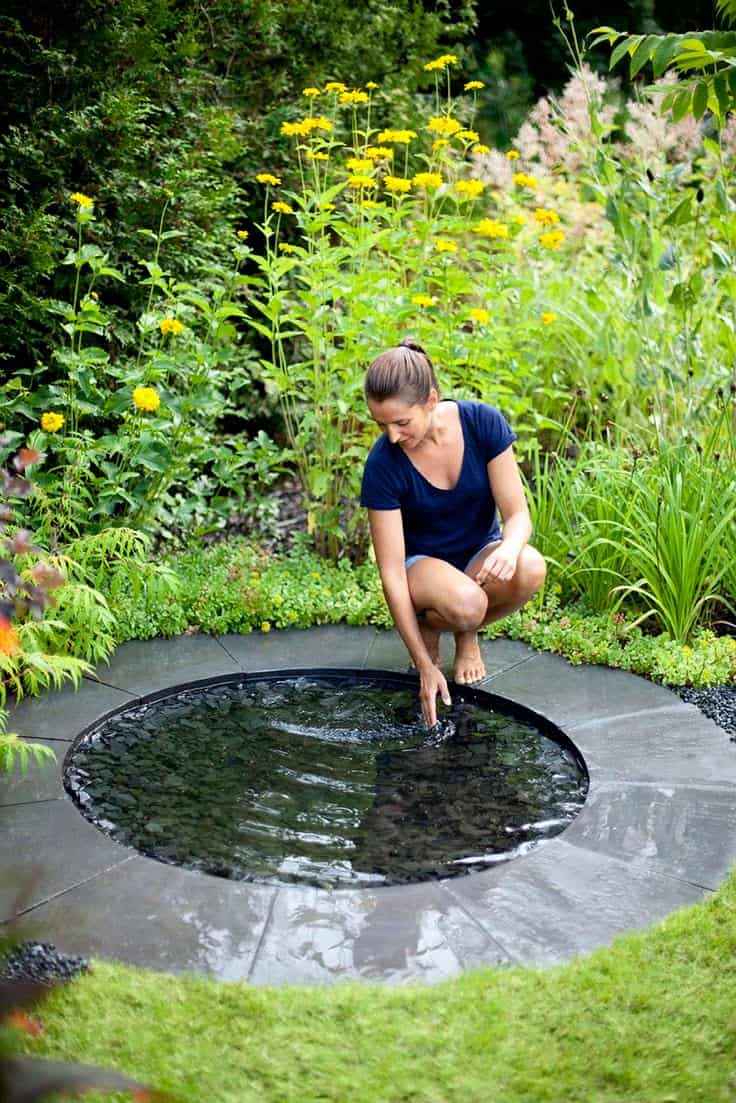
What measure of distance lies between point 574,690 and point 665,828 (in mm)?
888

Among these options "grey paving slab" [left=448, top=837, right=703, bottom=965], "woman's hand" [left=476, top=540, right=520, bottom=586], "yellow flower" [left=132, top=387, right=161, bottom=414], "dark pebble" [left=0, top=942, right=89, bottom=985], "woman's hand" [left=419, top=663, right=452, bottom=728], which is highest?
"yellow flower" [left=132, top=387, right=161, bottom=414]

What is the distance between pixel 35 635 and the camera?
3830mm

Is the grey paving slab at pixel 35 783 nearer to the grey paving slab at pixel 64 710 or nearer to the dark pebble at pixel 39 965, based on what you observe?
the grey paving slab at pixel 64 710

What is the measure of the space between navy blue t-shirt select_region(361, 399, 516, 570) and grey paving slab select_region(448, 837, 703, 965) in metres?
1.27

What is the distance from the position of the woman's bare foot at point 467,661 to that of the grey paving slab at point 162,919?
1379 mm

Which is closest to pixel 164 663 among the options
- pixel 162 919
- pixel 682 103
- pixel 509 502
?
pixel 509 502

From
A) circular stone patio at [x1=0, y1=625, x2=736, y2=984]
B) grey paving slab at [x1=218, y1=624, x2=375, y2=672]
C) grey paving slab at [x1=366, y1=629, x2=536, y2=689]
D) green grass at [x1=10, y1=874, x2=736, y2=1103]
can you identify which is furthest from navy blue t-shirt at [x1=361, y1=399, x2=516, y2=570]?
green grass at [x1=10, y1=874, x2=736, y2=1103]

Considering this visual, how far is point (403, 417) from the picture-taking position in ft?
11.6

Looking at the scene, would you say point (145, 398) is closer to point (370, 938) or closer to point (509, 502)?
point (509, 502)

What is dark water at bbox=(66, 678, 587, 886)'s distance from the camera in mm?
3025

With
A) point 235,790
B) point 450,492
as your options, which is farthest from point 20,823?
point 450,492

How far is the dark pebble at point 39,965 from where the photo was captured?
96.0 inches

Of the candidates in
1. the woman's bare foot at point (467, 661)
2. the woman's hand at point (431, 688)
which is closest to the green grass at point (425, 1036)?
the woman's hand at point (431, 688)

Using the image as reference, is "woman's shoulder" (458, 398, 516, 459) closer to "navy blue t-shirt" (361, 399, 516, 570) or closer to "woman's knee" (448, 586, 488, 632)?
"navy blue t-shirt" (361, 399, 516, 570)
